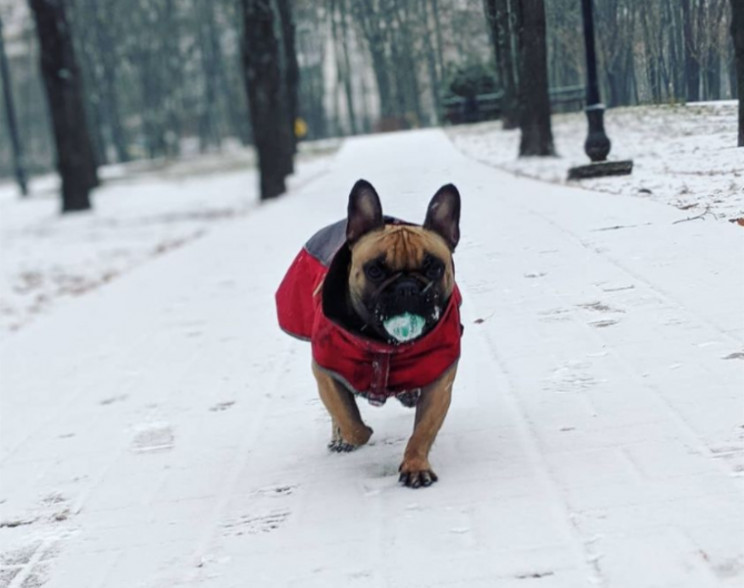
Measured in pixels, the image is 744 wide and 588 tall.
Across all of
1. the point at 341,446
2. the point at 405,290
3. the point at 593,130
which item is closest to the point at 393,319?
the point at 405,290

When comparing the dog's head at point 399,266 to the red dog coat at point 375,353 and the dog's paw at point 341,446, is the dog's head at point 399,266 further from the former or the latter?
the dog's paw at point 341,446

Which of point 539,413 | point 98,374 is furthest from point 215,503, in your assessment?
point 98,374

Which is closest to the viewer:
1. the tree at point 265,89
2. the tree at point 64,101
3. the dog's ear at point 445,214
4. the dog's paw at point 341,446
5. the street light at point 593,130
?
the dog's ear at point 445,214

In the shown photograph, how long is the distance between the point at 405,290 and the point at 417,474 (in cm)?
63

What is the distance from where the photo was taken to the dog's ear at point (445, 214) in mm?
3533

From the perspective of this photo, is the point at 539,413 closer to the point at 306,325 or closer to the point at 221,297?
A: the point at 306,325

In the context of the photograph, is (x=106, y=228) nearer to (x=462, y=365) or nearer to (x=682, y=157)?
(x=462, y=365)

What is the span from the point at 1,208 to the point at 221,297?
950 inches

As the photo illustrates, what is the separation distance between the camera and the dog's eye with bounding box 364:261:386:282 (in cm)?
329

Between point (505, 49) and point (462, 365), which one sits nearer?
point (462, 365)

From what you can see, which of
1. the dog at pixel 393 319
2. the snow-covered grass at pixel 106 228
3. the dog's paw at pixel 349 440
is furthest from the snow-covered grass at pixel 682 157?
the snow-covered grass at pixel 106 228

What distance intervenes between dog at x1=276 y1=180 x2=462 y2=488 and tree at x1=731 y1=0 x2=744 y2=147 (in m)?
1.49

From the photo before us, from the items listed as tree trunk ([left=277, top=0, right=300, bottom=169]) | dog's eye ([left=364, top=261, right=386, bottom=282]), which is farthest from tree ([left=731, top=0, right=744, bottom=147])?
tree trunk ([left=277, top=0, right=300, bottom=169])

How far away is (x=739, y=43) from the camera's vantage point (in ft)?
14.0
